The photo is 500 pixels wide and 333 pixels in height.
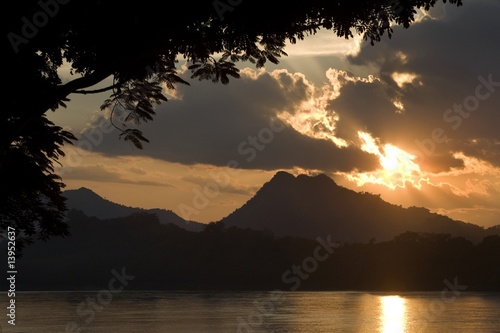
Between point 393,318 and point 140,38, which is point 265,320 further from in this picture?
point 140,38

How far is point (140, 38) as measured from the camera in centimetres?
1450

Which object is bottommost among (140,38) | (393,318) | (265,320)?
(393,318)

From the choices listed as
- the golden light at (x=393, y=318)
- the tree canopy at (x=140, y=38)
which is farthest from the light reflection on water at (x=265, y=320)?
the tree canopy at (x=140, y=38)

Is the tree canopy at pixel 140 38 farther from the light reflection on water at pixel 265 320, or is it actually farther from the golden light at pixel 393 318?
the golden light at pixel 393 318

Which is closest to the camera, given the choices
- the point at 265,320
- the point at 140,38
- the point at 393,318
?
the point at 140,38

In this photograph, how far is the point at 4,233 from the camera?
77.9 ft

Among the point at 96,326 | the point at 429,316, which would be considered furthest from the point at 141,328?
the point at 429,316

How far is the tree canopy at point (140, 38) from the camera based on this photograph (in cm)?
1398

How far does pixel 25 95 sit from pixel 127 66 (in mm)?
2202

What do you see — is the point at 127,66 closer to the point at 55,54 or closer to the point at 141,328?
the point at 55,54

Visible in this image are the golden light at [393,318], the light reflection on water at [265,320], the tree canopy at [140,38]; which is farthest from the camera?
the golden light at [393,318]

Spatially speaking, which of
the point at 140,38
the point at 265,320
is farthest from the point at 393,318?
the point at 140,38

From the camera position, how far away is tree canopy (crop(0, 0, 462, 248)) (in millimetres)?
13984

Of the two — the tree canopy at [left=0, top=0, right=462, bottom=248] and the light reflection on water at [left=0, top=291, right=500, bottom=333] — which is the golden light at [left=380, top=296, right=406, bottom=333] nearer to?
the light reflection on water at [left=0, top=291, right=500, bottom=333]
